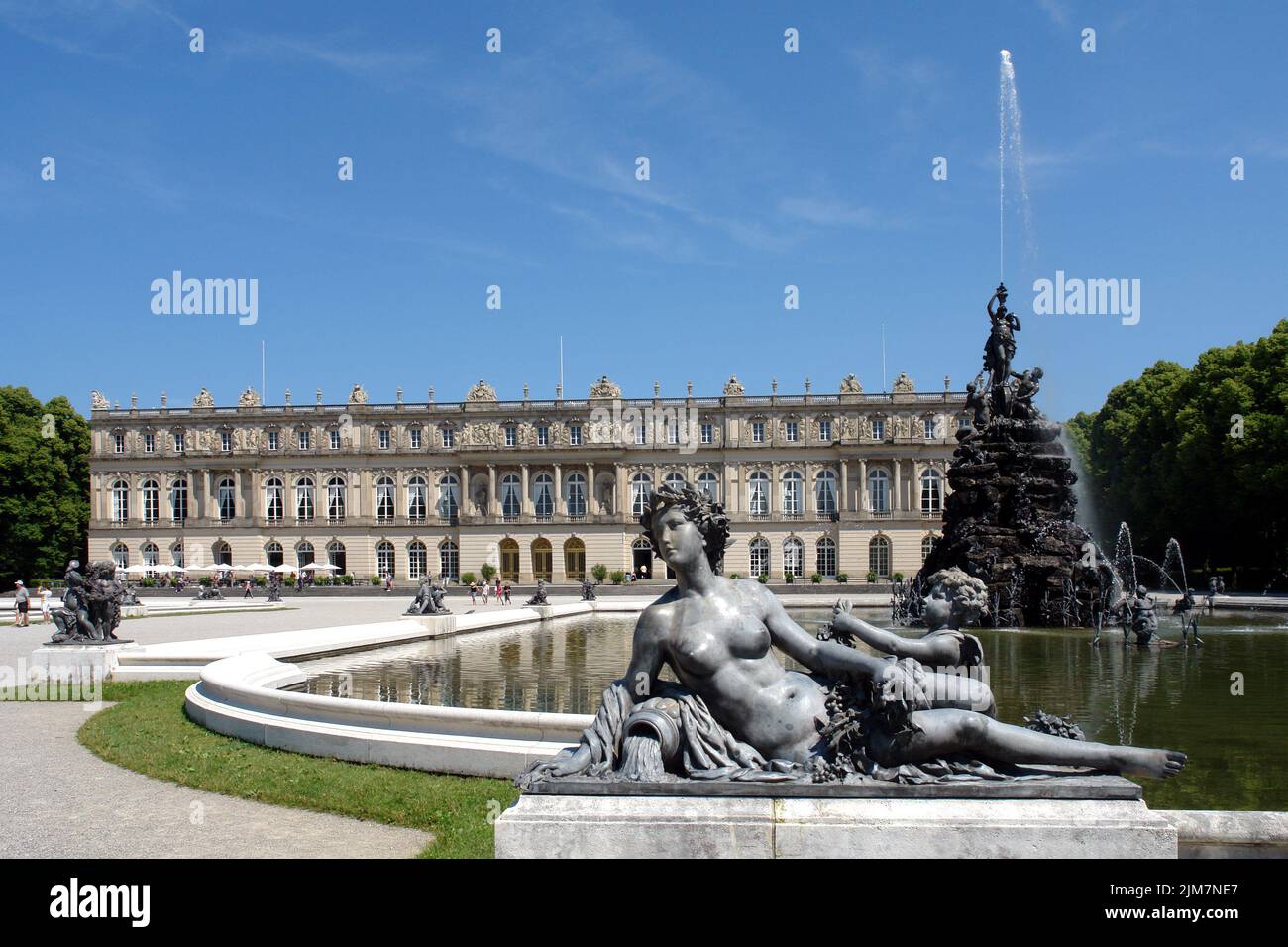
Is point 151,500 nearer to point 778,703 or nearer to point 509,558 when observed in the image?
point 509,558

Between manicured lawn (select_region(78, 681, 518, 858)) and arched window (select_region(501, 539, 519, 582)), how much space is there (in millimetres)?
67539

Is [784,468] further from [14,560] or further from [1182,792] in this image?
[1182,792]

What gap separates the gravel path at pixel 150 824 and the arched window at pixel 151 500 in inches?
3126

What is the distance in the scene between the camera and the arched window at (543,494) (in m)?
79.8

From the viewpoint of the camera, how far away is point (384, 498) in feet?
267

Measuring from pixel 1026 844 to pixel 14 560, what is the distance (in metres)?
72.9

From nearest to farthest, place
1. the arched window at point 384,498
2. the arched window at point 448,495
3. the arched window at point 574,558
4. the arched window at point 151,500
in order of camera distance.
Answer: the arched window at point 574,558
the arched window at point 448,495
the arched window at point 384,498
the arched window at point 151,500

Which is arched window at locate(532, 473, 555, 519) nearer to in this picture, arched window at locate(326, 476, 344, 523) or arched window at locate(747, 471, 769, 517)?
arched window at locate(747, 471, 769, 517)

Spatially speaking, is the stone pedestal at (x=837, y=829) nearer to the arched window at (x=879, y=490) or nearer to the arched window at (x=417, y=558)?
the arched window at (x=879, y=490)

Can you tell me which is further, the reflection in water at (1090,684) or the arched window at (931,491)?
the arched window at (931,491)

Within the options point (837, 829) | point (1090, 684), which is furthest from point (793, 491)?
point (837, 829)

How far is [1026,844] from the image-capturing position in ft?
13.3

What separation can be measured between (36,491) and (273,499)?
1789cm

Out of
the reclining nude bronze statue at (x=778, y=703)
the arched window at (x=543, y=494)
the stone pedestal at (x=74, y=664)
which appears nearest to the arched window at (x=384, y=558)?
the arched window at (x=543, y=494)
